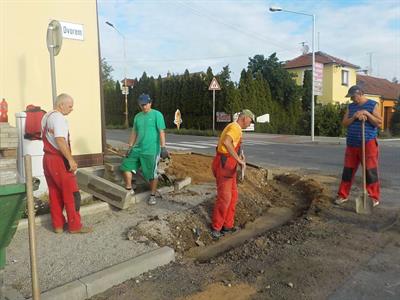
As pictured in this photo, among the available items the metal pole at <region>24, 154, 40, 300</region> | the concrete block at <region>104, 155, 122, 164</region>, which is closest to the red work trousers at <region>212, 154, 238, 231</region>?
the metal pole at <region>24, 154, 40, 300</region>

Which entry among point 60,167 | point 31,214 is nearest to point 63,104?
point 60,167

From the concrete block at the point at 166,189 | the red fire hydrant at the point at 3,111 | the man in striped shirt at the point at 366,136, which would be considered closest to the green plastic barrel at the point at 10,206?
the concrete block at the point at 166,189

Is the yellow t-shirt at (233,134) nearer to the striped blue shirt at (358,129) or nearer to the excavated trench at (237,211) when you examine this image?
the excavated trench at (237,211)

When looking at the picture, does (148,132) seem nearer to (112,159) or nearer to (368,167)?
(112,159)

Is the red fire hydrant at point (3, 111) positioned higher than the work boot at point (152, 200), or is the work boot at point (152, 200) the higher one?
the red fire hydrant at point (3, 111)

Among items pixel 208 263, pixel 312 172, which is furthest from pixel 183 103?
pixel 208 263

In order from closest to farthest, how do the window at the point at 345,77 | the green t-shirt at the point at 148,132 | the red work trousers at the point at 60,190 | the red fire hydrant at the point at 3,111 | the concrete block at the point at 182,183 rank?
the red work trousers at the point at 60,190, the green t-shirt at the point at 148,132, the red fire hydrant at the point at 3,111, the concrete block at the point at 182,183, the window at the point at 345,77

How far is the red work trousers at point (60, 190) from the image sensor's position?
5355 mm

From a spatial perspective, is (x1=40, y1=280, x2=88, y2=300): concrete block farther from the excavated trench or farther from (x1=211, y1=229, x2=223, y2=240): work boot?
(x1=211, y1=229, x2=223, y2=240): work boot

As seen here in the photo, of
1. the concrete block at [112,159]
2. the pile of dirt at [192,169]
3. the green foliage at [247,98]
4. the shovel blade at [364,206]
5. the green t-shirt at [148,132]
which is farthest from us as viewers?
the green foliage at [247,98]

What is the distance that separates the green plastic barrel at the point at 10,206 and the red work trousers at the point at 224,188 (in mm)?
3128

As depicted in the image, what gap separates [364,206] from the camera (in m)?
6.46

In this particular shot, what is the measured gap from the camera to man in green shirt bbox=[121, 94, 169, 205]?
22.7 feet

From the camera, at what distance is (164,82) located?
37.2 m
